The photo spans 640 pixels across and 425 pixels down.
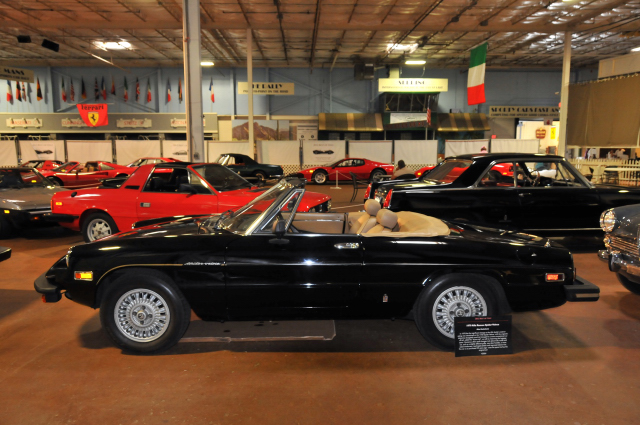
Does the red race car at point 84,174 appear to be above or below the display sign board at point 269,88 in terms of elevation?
below

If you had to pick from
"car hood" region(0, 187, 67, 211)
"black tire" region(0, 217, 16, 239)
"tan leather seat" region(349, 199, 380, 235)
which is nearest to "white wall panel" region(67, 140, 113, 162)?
"car hood" region(0, 187, 67, 211)

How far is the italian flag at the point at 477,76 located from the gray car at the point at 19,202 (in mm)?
12989

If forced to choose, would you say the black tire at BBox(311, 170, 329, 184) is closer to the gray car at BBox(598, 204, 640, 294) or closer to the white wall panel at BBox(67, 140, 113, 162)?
the white wall panel at BBox(67, 140, 113, 162)

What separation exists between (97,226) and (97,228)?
0.11 feet

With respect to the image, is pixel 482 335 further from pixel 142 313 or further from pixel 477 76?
pixel 477 76

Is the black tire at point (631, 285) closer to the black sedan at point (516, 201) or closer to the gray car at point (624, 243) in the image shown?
the gray car at point (624, 243)

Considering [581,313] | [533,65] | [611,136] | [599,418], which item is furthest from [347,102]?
[599,418]

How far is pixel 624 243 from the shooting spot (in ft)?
15.8

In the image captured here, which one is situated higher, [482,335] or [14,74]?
[14,74]

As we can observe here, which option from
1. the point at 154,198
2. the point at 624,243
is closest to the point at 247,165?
the point at 154,198

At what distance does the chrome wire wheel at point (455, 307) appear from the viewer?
3672mm

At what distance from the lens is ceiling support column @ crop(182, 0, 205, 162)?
11.9 m

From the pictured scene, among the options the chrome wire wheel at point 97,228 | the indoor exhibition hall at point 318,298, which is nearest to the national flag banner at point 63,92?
the indoor exhibition hall at point 318,298

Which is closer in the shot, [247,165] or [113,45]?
[247,165]
